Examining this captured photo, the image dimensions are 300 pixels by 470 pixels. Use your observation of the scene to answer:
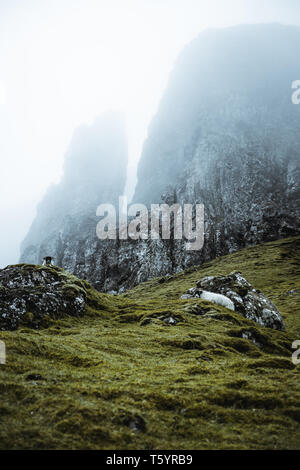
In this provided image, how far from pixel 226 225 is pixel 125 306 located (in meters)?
128

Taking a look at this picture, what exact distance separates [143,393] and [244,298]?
117 ft

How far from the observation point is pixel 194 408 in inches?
495

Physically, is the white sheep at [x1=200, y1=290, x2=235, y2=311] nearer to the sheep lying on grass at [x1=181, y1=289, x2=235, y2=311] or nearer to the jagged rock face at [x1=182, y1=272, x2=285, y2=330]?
the sheep lying on grass at [x1=181, y1=289, x2=235, y2=311]

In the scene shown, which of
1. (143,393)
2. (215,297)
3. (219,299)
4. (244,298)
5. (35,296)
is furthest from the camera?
(244,298)

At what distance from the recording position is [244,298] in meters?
45.3

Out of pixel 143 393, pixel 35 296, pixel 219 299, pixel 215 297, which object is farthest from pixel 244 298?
pixel 143 393

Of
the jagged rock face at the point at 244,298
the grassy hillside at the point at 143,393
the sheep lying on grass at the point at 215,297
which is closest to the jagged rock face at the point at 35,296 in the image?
the grassy hillside at the point at 143,393

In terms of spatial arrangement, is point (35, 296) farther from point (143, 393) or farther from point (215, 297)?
point (215, 297)

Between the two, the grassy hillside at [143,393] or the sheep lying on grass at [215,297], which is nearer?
the grassy hillside at [143,393]

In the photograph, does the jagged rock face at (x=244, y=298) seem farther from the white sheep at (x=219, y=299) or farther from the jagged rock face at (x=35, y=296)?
the jagged rock face at (x=35, y=296)

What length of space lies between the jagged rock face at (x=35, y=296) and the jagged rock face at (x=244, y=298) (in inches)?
884

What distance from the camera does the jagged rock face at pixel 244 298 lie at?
139 ft

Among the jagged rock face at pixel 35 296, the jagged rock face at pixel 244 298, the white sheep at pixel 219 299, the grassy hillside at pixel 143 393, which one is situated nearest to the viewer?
the grassy hillside at pixel 143 393
